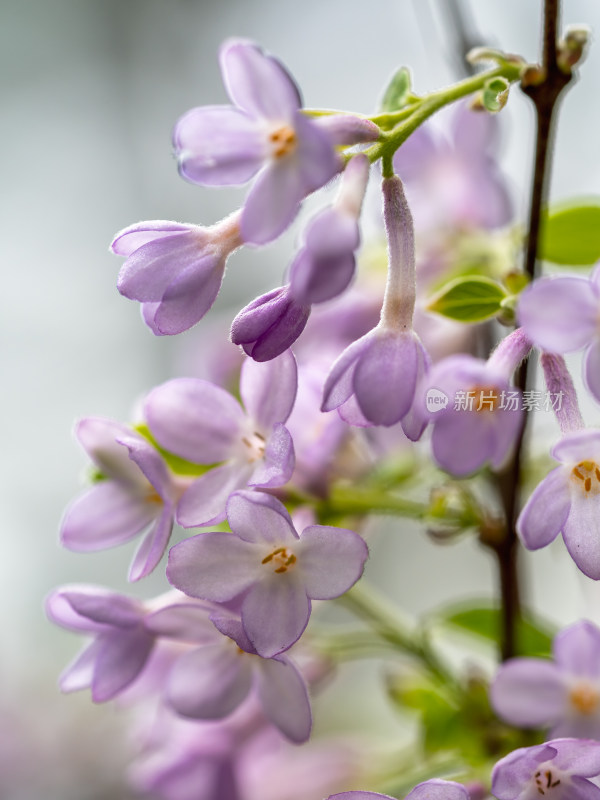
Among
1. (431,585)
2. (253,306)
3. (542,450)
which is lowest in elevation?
(431,585)

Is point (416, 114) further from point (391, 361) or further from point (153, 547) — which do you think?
point (153, 547)

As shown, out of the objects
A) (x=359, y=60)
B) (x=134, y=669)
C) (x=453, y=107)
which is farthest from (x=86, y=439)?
(x=359, y=60)

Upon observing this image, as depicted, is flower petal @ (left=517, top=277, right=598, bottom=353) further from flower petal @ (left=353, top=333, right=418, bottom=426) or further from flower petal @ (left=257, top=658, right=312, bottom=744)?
flower petal @ (left=257, top=658, right=312, bottom=744)

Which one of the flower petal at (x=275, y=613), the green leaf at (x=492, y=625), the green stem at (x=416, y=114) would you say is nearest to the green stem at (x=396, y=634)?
the green leaf at (x=492, y=625)

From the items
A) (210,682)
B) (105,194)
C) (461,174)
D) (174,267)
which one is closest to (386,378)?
(174,267)

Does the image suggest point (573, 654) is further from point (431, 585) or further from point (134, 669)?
point (431, 585)

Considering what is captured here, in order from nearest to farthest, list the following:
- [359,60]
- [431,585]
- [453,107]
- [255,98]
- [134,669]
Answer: [255,98] → [134,669] → [453,107] → [431,585] → [359,60]

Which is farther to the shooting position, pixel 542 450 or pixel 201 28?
pixel 201 28

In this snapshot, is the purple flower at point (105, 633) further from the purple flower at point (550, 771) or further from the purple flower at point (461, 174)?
the purple flower at point (461, 174)
